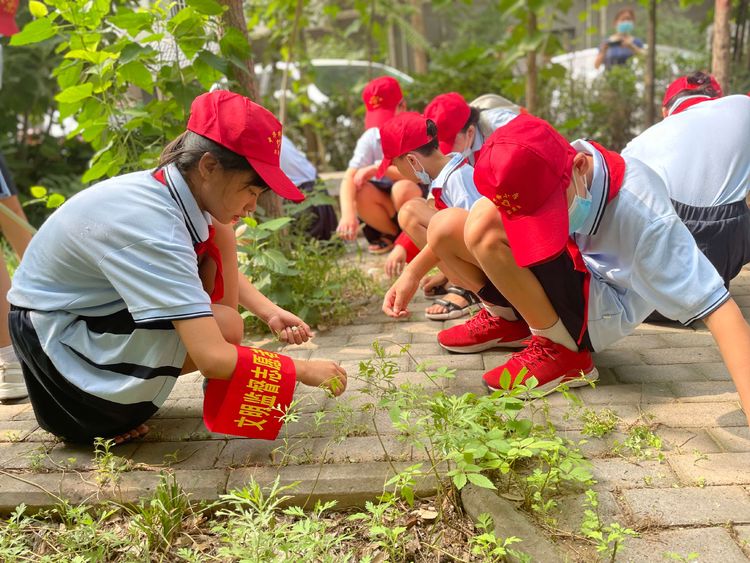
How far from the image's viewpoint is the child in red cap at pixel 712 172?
2770mm

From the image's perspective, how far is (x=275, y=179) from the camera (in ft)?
6.47

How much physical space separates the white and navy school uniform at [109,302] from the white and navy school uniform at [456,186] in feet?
3.98

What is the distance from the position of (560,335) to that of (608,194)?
559mm

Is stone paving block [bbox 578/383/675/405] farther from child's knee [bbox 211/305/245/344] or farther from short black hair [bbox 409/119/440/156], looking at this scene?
short black hair [bbox 409/119/440/156]

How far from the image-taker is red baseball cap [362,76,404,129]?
4395mm

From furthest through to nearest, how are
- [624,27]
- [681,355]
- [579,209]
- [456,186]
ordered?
[624,27] → [456,186] → [681,355] → [579,209]

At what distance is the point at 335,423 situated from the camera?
2158 millimetres

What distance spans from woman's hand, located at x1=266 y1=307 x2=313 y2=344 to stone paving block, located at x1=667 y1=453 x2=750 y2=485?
1207mm

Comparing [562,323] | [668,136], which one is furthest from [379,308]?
[668,136]

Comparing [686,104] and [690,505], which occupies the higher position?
[686,104]

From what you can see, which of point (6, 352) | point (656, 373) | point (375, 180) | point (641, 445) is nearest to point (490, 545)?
point (641, 445)

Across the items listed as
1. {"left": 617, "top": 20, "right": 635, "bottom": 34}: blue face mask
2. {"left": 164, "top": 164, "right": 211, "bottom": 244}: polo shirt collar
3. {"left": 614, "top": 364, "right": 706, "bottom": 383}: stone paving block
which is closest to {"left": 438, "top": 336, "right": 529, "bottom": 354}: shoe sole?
{"left": 614, "top": 364, "right": 706, "bottom": 383}: stone paving block

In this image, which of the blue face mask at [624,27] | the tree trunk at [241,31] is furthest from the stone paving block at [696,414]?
the blue face mask at [624,27]

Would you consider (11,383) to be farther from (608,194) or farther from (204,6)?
(608,194)
